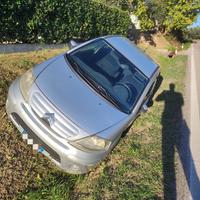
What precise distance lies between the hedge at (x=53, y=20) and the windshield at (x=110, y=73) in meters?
3.63

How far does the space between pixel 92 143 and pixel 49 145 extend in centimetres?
56

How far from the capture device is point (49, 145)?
464 cm

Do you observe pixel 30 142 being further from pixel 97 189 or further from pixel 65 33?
pixel 65 33

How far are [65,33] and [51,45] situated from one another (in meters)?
1.09

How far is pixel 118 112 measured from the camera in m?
5.29

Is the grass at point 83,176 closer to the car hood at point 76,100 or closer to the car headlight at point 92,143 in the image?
the car headlight at point 92,143

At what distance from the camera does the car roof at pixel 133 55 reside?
21.9ft

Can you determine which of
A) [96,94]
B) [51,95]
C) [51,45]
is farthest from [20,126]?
[51,45]

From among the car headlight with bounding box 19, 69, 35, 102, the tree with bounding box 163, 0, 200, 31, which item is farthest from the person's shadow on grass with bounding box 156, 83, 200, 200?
the tree with bounding box 163, 0, 200, 31

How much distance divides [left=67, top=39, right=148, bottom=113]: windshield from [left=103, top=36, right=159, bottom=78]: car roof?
14cm

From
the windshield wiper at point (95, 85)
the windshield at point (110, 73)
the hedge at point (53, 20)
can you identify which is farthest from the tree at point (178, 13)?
the windshield wiper at point (95, 85)

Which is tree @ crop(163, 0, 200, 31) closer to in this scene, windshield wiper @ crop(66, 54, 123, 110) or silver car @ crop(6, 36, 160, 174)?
silver car @ crop(6, 36, 160, 174)

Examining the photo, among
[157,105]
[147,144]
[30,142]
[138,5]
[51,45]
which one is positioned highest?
[30,142]

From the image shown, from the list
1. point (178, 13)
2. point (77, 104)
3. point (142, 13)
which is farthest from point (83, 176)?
point (178, 13)
